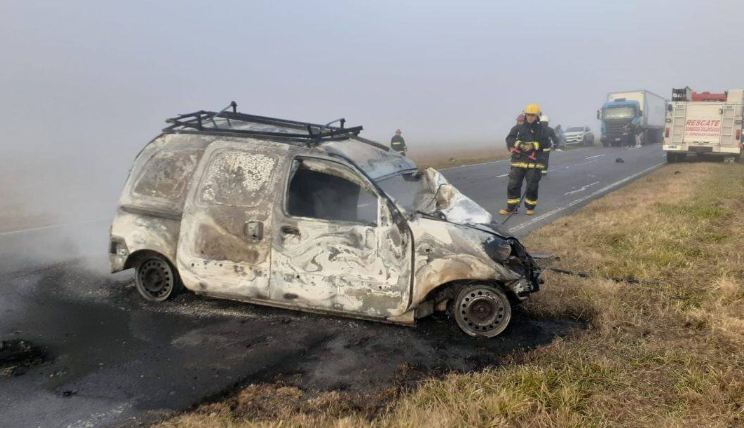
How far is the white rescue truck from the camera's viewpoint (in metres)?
20.0

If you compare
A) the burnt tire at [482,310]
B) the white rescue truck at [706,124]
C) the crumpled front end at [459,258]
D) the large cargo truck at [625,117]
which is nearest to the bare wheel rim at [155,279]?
the crumpled front end at [459,258]

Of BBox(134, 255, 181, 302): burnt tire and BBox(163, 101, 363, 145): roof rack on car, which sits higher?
BBox(163, 101, 363, 145): roof rack on car

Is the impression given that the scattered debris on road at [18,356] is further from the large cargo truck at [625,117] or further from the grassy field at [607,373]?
the large cargo truck at [625,117]

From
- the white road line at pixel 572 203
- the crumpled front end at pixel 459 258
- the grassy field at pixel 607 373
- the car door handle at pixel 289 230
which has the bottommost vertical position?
the grassy field at pixel 607 373

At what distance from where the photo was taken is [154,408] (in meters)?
3.28

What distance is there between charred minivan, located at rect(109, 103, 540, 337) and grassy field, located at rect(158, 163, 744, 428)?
2.57 ft

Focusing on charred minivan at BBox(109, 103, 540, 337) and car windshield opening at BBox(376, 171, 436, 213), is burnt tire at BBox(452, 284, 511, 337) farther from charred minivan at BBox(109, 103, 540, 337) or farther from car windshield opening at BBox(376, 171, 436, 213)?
car windshield opening at BBox(376, 171, 436, 213)

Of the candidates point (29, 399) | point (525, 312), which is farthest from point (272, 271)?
point (525, 312)

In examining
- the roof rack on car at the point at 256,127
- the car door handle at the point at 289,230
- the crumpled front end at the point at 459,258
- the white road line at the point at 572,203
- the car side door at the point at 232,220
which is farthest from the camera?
the white road line at the point at 572,203

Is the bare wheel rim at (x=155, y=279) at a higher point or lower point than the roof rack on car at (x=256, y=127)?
lower

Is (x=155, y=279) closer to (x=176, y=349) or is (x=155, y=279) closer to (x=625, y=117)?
(x=176, y=349)

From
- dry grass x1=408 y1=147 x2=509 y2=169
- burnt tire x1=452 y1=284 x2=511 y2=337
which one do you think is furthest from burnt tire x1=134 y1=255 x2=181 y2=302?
dry grass x1=408 y1=147 x2=509 y2=169

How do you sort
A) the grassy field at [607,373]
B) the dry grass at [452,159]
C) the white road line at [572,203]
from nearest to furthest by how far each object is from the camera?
the grassy field at [607,373] → the white road line at [572,203] → the dry grass at [452,159]

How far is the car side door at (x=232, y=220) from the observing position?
4.54m
